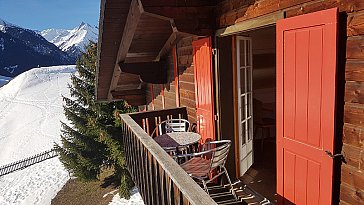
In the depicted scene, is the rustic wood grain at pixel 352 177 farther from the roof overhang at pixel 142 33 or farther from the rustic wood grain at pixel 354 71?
the roof overhang at pixel 142 33

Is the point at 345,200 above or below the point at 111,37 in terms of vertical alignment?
below

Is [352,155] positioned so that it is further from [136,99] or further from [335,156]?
[136,99]

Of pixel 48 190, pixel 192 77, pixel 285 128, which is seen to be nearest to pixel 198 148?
pixel 192 77

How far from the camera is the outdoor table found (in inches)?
145

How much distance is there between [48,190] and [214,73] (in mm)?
17563

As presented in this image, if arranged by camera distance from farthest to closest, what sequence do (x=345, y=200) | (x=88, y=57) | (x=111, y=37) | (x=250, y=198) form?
(x=88, y=57), (x=111, y=37), (x=250, y=198), (x=345, y=200)

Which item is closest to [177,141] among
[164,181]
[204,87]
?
[204,87]

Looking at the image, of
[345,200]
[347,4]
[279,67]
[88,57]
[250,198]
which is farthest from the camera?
[88,57]

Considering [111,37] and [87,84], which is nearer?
[111,37]

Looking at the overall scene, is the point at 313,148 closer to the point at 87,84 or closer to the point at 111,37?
the point at 111,37

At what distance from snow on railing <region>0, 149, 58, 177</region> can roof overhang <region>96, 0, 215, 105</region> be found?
63.5 feet

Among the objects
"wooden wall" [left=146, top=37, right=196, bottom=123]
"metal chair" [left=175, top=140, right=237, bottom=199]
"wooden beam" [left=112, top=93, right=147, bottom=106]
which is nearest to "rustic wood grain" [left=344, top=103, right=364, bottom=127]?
"metal chair" [left=175, top=140, right=237, bottom=199]

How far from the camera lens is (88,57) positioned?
1567 cm

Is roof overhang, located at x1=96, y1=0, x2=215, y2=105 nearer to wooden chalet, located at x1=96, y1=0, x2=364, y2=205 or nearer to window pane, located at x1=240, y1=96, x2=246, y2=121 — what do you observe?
wooden chalet, located at x1=96, y1=0, x2=364, y2=205
